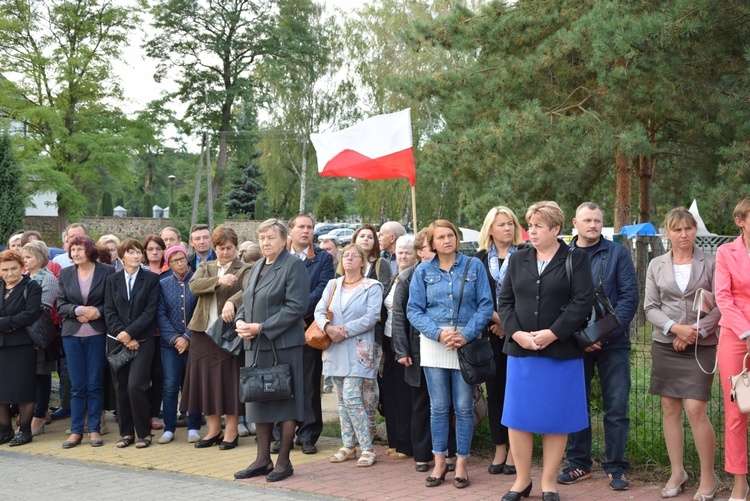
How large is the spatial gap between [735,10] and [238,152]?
39.3 m

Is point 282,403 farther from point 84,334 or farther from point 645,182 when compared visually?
point 645,182

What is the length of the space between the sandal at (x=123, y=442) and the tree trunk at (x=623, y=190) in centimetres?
1325

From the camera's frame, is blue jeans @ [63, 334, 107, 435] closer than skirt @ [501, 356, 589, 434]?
No

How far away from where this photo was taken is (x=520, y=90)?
710 inches

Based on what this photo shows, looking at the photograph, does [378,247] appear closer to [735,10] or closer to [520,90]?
[735,10]

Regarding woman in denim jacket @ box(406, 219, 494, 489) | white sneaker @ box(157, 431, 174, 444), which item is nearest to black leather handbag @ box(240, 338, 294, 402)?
woman in denim jacket @ box(406, 219, 494, 489)

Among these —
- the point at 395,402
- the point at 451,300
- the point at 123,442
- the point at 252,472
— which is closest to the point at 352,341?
the point at 395,402

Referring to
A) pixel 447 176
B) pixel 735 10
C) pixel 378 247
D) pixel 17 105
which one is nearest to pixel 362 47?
pixel 17 105

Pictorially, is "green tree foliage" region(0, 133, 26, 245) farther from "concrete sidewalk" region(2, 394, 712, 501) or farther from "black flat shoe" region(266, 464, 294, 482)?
"black flat shoe" region(266, 464, 294, 482)

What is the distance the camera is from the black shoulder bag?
6.12 m

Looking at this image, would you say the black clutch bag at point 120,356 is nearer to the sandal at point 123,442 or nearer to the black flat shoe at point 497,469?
the sandal at point 123,442

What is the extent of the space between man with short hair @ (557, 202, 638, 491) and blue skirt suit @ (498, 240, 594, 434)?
57 cm

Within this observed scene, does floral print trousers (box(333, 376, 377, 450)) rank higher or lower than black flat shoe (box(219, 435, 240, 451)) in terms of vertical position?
higher

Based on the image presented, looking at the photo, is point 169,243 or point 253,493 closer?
point 253,493
